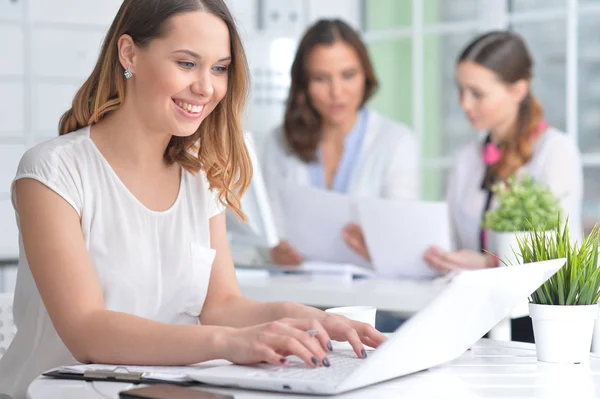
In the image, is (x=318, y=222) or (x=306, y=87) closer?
(x=318, y=222)

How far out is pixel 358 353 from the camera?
137 centimetres

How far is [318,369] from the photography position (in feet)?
4.12

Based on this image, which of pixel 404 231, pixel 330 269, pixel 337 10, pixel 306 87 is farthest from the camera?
pixel 337 10

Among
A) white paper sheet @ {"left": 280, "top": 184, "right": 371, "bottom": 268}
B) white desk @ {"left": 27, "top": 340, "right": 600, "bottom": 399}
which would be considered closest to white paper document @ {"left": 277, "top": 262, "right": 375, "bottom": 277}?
white paper sheet @ {"left": 280, "top": 184, "right": 371, "bottom": 268}

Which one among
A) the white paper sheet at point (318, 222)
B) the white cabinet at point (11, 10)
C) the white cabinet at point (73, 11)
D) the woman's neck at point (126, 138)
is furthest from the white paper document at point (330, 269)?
the white cabinet at point (11, 10)

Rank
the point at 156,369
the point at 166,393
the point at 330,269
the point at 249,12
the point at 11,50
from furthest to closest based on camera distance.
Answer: the point at 249,12, the point at 11,50, the point at 330,269, the point at 156,369, the point at 166,393

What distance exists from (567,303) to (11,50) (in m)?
3.34

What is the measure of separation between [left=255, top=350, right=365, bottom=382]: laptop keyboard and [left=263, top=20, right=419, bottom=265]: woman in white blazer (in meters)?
2.10

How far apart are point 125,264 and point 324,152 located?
189cm

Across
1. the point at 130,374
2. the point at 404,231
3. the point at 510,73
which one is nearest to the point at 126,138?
the point at 130,374

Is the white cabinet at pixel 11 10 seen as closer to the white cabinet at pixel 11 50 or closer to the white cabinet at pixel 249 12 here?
the white cabinet at pixel 11 50

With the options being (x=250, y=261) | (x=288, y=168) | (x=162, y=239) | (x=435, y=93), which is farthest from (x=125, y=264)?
(x=435, y=93)

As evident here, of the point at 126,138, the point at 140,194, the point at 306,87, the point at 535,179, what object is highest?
the point at 306,87

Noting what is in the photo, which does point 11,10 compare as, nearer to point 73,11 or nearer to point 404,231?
point 73,11
